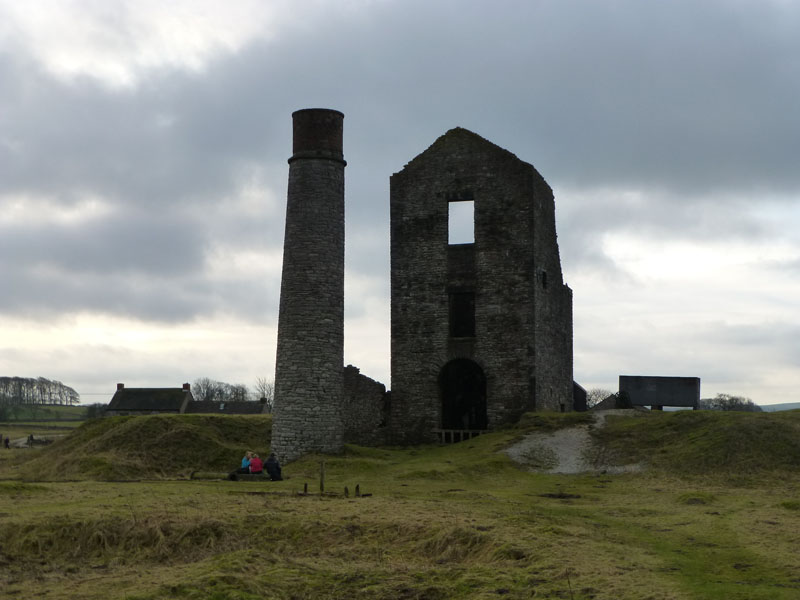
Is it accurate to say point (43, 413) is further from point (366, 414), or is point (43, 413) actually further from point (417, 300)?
point (417, 300)

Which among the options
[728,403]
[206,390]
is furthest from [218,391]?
[728,403]

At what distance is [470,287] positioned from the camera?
33.3m

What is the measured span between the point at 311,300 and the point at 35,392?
331 feet

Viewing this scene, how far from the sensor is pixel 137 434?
29.7 meters

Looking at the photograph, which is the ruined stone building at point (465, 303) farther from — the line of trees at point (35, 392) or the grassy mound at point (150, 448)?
the line of trees at point (35, 392)

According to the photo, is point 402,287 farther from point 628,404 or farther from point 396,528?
point 396,528

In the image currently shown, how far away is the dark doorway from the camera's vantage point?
3525 cm

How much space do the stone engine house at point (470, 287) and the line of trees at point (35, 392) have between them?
295ft

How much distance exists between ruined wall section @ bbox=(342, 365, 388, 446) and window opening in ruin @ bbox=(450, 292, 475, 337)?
139 inches

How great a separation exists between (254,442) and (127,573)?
1732 cm

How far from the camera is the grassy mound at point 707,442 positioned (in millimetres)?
23484

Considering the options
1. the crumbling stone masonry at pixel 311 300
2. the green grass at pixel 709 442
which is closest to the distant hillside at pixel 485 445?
the green grass at pixel 709 442

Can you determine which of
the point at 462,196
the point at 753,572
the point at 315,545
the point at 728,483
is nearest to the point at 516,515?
the point at 315,545

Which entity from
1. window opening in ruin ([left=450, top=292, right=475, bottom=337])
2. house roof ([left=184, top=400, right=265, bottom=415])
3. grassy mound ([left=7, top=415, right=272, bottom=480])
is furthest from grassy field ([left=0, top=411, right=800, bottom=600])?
house roof ([left=184, top=400, right=265, bottom=415])
